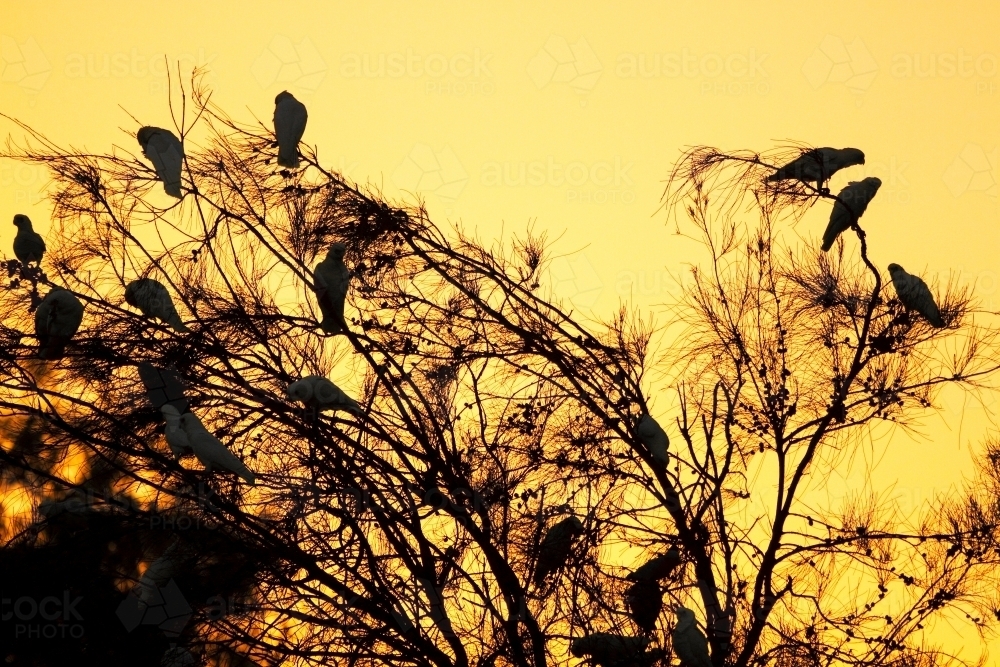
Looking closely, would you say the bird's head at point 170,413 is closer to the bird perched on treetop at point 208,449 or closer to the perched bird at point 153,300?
the bird perched on treetop at point 208,449

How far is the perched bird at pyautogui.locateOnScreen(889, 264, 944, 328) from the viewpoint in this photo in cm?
520

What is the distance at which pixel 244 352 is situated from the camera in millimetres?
5207

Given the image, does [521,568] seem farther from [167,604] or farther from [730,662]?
[167,604]

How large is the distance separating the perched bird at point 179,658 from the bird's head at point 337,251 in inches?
65.3

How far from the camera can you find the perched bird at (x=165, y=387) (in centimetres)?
491

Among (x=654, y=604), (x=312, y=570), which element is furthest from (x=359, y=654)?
(x=654, y=604)

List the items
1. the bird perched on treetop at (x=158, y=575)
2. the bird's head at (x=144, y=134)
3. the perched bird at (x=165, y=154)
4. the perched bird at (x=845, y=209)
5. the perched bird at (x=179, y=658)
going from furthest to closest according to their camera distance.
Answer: the bird's head at (x=144, y=134)
the perched bird at (x=845, y=209)
the perched bird at (x=165, y=154)
the bird perched on treetop at (x=158, y=575)
the perched bird at (x=179, y=658)

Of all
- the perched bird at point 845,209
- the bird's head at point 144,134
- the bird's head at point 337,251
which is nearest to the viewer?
the bird's head at point 337,251

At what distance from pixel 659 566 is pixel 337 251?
183cm

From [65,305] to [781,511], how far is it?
3.01 meters

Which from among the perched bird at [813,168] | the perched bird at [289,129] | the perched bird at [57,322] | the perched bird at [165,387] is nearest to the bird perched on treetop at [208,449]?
the perched bird at [165,387]

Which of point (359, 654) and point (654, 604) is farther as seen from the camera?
point (654, 604)

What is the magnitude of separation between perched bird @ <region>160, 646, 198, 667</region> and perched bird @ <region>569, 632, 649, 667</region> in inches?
57.2

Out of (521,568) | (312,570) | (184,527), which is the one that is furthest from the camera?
(521,568)
